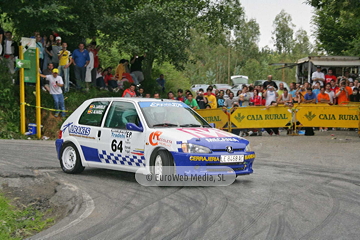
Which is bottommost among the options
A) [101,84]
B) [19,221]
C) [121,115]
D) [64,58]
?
[19,221]

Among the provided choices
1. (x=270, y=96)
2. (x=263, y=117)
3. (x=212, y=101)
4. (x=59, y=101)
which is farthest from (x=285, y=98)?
(x=59, y=101)

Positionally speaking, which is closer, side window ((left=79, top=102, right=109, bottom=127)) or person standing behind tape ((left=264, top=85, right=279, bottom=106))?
side window ((left=79, top=102, right=109, bottom=127))

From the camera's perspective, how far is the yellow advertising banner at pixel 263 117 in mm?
19641

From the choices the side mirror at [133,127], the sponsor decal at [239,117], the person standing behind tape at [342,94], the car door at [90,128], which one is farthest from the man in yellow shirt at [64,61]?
the side mirror at [133,127]

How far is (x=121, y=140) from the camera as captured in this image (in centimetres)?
1005

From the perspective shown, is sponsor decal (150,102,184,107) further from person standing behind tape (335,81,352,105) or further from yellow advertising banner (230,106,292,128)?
person standing behind tape (335,81,352,105)

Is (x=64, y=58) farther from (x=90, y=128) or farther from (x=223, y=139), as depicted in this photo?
(x=223, y=139)

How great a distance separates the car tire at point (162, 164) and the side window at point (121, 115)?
3.14 feet

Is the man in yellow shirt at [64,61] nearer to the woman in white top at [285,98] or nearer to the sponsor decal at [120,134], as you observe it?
the woman in white top at [285,98]

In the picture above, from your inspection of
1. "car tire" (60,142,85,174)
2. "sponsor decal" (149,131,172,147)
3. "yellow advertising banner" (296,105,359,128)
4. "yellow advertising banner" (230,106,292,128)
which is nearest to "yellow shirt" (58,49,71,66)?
"yellow advertising banner" (230,106,292,128)

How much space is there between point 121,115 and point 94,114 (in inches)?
31.9

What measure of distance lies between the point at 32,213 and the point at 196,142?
2.86 meters

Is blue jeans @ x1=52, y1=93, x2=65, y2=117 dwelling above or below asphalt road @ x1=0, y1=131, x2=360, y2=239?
above

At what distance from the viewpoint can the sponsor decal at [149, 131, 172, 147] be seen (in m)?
9.20
